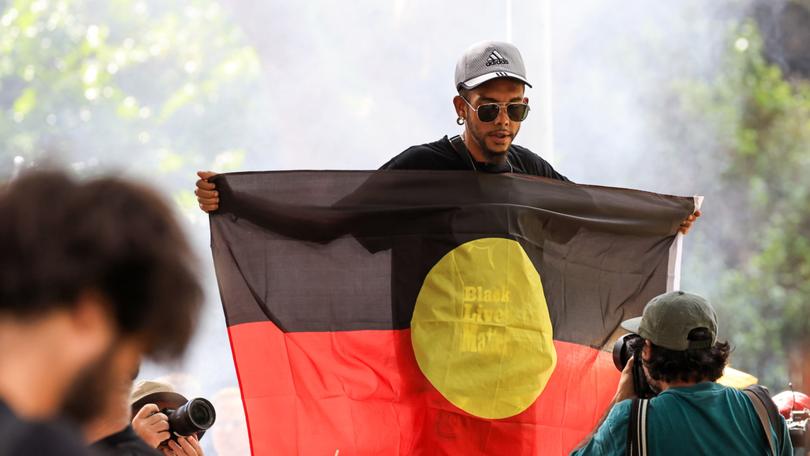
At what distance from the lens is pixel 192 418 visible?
2.37m

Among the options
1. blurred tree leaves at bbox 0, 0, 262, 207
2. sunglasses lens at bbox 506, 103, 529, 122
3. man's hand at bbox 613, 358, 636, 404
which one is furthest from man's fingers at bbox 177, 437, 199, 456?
blurred tree leaves at bbox 0, 0, 262, 207

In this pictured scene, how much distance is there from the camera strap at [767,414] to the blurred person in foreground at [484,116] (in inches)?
41.5

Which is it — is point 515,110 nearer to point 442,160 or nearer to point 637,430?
point 442,160

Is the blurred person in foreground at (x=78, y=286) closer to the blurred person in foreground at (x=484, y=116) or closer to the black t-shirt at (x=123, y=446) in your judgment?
the black t-shirt at (x=123, y=446)

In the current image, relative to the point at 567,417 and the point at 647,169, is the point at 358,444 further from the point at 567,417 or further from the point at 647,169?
the point at 647,169

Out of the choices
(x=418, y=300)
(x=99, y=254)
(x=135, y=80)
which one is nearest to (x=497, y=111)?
(x=418, y=300)

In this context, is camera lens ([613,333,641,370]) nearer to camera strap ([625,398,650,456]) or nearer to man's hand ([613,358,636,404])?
man's hand ([613,358,636,404])

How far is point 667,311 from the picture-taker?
230 centimetres

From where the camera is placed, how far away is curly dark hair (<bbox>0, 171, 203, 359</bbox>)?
102 cm

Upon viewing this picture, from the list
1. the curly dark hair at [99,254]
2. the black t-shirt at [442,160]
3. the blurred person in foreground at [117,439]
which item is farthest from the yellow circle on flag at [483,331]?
the curly dark hair at [99,254]

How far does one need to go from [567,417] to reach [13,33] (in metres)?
6.81

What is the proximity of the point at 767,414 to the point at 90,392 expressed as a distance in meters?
1.64

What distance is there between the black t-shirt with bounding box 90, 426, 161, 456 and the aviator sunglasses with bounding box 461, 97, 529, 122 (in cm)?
173

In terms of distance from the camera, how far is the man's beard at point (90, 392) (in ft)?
3.33
